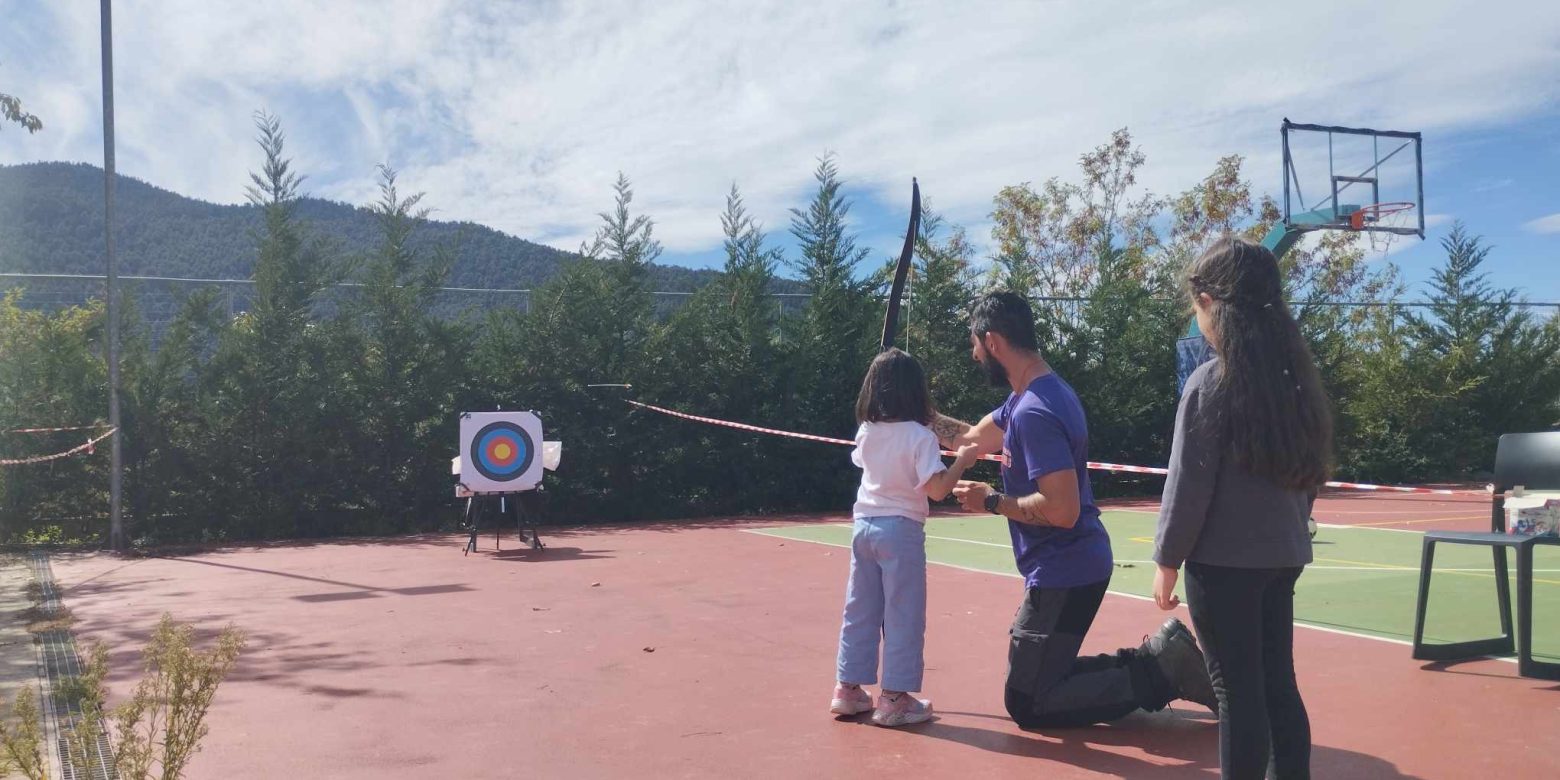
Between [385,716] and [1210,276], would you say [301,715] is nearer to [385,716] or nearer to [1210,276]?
[385,716]

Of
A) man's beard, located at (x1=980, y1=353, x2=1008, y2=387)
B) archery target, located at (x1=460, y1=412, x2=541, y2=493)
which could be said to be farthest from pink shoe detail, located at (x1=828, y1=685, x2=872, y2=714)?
archery target, located at (x1=460, y1=412, x2=541, y2=493)

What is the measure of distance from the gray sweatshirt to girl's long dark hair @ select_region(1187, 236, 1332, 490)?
0.13ft

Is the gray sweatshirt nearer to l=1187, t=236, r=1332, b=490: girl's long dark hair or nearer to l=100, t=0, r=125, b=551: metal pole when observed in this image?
l=1187, t=236, r=1332, b=490: girl's long dark hair

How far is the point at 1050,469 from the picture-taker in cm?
402

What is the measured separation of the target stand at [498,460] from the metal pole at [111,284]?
3.71 m

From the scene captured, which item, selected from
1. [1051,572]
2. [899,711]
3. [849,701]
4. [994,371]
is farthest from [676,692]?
[994,371]

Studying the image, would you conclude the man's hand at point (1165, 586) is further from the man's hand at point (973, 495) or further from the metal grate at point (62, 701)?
the metal grate at point (62, 701)

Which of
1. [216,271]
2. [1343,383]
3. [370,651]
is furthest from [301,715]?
[216,271]

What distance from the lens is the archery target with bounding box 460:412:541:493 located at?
1184cm

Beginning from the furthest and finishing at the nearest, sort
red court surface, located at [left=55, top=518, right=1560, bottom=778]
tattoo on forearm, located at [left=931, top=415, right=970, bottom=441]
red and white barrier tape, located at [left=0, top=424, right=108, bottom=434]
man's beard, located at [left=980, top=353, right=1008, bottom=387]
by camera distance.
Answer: red and white barrier tape, located at [left=0, top=424, right=108, bottom=434] → tattoo on forearm, located at [left=931, top=415, right=970, bottom=441] → man's beard, located at [left=980, top=353, right=1008, bottom=387] → red court surface, located at [left=55, top=518, right=1560, bottom=778]

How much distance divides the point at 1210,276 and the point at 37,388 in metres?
13.9

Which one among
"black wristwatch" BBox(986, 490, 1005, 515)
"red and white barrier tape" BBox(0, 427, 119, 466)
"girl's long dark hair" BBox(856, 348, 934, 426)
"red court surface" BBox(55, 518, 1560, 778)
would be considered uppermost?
"girl's long dark hair" BBox(856, 348, 934, 426)

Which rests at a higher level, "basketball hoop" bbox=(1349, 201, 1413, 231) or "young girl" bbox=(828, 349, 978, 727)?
"basketball hoop" bbox=(1349, 201, 1413, 231)

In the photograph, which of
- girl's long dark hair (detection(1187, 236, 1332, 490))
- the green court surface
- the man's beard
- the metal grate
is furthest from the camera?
the green court surface
